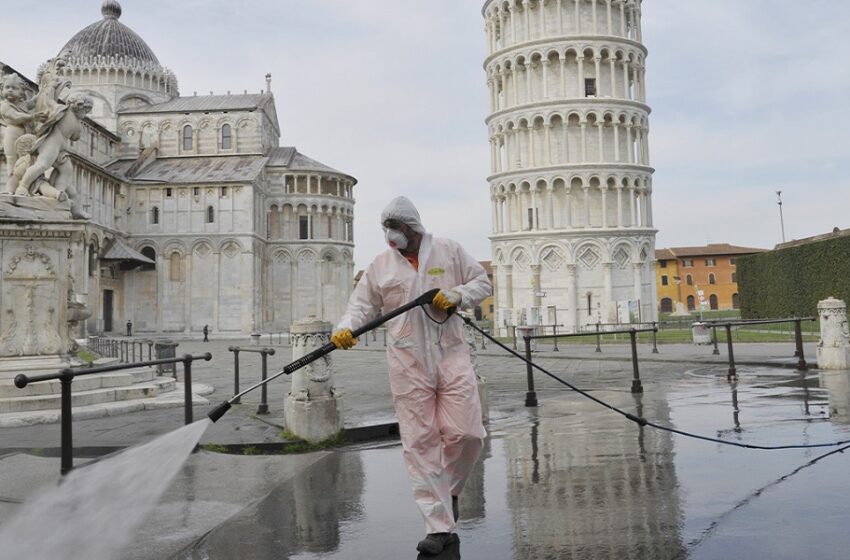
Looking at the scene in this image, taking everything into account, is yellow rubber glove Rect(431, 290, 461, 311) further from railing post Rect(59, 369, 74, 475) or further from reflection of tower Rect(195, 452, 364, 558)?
railing post Rect(59, 369, 74, 475)

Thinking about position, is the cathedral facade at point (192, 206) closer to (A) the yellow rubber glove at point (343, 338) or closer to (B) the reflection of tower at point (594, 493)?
(B) the reflection of tower at point (594, 493)

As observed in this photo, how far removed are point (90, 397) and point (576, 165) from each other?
43.4 meters

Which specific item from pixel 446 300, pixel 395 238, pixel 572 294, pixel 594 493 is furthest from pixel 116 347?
pixel 572 294

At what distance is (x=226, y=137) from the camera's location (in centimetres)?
6600

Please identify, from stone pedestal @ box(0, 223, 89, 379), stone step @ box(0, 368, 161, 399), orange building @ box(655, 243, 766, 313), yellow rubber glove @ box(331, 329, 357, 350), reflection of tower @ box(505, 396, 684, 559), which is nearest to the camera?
reflection of tower @ box(505, 396, 684, 559)

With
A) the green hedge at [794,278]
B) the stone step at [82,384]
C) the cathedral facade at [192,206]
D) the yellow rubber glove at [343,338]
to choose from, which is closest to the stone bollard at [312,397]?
the yellow rubber glove at [343,338]

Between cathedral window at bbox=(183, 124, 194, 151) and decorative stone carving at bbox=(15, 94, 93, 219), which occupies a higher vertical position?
cathedral window at bbox=(183, 124, 194, 151)

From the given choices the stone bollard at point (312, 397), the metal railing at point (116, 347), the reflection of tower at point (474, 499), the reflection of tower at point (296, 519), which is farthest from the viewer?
the metal railing at point (116, 347)

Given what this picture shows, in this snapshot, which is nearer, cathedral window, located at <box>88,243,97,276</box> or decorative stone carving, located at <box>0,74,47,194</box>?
decorative stone carving, located at <box>0,74,47,194</box>

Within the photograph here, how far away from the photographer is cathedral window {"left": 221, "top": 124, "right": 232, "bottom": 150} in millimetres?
65812

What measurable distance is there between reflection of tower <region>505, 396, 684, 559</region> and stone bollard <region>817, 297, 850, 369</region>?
26.2 feet

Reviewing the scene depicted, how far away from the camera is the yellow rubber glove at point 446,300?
412 centimetres

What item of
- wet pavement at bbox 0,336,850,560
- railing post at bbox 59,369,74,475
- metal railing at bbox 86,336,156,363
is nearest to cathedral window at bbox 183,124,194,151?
metal railing at bbox 86,336,156,363

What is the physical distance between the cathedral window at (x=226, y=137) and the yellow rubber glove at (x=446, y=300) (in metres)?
65.8
